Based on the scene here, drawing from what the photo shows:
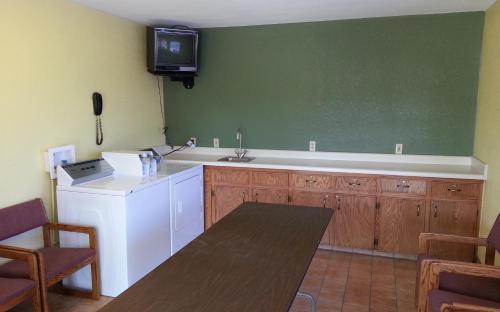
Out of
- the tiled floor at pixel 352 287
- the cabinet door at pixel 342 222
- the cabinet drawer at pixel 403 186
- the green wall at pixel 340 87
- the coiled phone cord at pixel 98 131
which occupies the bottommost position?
the tiled floor at pixel 352 287

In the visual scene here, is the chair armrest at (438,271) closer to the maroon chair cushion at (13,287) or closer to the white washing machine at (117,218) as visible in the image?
the white washing machine at (117,218)

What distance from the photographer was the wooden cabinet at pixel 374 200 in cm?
343

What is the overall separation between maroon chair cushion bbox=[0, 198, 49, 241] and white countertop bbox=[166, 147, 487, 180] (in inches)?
60.4

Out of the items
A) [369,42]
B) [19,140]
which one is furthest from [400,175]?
[19,140]

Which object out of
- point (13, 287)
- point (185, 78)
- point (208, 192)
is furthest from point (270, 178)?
point (13, 287)

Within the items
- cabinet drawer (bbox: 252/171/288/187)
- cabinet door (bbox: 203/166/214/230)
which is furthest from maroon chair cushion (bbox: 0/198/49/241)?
cabinet drawer (bbox: 252/171/288/187)

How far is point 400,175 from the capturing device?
3.51 meters

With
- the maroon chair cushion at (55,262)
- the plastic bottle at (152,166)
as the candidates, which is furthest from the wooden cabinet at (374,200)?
the maroon chair cushion at (55,262)

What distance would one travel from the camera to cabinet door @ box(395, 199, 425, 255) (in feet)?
11.6

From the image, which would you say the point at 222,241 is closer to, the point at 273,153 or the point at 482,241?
the point at 482,241

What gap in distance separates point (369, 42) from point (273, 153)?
153cm

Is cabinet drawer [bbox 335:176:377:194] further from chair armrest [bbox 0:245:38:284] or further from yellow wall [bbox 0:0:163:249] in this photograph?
chair armrest [bbox 0:245:38:284]

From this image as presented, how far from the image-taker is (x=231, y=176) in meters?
4.07

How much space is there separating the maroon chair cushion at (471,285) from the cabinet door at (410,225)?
138cm
